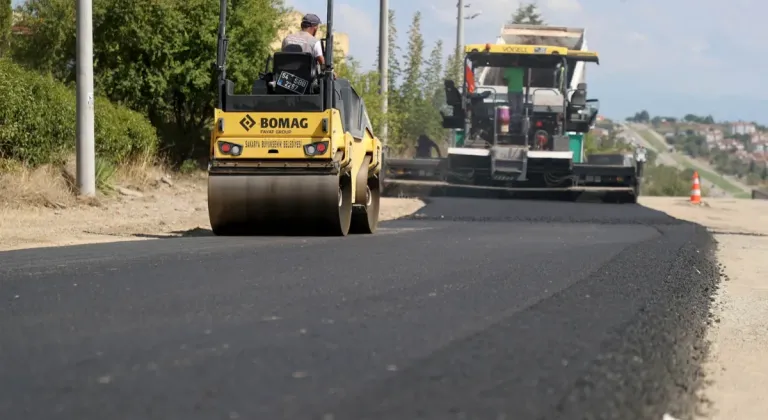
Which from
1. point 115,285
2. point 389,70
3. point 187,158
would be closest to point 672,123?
point 389,70

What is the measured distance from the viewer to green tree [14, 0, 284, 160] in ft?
62.2

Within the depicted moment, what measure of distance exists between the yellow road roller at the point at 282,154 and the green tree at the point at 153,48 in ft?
25.7

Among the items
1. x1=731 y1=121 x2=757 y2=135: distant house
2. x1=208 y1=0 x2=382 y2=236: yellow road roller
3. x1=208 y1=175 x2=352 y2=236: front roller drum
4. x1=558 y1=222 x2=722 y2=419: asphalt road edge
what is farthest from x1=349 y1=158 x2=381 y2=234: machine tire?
x1=731 y1=121 x2=757 y2=135: distant house

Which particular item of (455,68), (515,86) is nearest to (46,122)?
(515,86)

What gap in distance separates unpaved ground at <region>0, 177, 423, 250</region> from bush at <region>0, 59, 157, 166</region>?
0.82 metres

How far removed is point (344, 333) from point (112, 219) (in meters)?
9.93

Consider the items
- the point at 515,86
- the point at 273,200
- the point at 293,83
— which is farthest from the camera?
the point at 515,86

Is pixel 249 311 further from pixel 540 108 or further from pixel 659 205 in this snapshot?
pixel 659 205

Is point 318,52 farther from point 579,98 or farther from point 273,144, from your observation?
point 579,98

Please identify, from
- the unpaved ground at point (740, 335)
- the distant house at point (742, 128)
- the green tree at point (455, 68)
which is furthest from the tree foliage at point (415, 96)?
the distant house at point (742, 128)

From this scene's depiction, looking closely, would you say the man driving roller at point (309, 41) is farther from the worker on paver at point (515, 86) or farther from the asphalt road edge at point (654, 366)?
the worker on paver at point (515, 86)

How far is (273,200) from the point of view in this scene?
1145cm

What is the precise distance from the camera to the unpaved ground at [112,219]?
40.0ft

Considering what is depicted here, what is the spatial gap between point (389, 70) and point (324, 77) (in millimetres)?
20737
